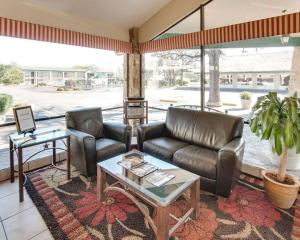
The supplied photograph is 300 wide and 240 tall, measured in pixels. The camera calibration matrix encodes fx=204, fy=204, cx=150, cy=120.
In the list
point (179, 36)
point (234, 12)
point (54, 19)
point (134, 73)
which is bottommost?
point (134, 73)

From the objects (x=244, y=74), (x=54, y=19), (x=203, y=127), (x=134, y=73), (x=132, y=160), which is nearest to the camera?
(x=132, y=160)

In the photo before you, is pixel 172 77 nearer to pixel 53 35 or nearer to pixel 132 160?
pixel 53 35

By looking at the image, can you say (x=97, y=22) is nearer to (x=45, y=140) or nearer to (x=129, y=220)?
(x=45, y=140)

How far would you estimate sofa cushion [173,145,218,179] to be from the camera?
2369 millimetres

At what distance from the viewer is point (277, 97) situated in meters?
2.25

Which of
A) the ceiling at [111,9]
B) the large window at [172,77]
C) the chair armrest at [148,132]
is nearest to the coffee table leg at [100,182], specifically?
the chair armrest at [148,132]

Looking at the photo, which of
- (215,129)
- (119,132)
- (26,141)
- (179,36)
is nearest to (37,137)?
(26,141)

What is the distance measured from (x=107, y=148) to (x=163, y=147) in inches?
31.4

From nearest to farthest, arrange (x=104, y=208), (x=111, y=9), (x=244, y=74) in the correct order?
1. (x=104, y=208)
2. (x=244, y=74)
3. (x=111, y=9)

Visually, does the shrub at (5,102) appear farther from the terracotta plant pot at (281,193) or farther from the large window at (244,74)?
the terracotta plant pot at (281,193)

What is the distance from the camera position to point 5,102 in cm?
310

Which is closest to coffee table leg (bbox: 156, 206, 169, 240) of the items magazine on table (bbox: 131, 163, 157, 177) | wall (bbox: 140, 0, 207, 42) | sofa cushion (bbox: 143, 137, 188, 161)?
magazine on table (bbox: 131, 163, 157, 177)

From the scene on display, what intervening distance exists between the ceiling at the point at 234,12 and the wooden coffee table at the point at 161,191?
2462 mm

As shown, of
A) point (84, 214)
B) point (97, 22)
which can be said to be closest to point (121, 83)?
point (97, 22)
